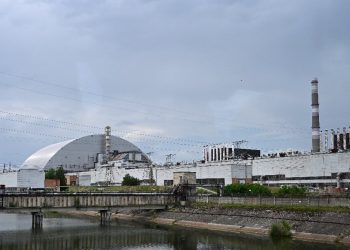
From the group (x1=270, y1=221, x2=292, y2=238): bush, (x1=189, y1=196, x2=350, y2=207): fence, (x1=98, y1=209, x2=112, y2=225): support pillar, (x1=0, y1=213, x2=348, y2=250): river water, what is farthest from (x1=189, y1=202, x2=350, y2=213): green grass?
(x1=98, y1=209, x2=112, y2=225): support pillar

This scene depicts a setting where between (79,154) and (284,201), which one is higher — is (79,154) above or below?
above

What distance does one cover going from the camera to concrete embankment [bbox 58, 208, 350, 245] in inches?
1682

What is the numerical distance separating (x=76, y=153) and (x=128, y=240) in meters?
125

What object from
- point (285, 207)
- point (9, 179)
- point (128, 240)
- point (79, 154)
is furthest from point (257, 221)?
point (79, 154)

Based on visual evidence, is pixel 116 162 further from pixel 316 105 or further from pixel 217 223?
pixel 217 223

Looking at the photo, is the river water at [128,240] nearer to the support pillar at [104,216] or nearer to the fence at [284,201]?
the support pillar at [104,216]

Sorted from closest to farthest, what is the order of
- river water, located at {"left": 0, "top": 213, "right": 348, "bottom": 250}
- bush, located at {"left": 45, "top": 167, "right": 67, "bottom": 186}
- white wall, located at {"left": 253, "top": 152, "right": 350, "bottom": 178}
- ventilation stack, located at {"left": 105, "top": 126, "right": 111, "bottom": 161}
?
1. river water, located at {"left": 0, "top": 213, "right": 348, "bottom": 250}
2. white wall, located at {"left": 253, "top": 152, "right": 350, "bottom": 178}
3. bush, located at {"left": 45, "top": 167, "right": 67, "bottom": 186}
4. ventilation stack, located at {"left": 105, "top": 126, "right": 111, "bottom": 161}

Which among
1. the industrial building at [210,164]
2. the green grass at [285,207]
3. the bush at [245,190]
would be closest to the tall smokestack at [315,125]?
the industrial building at [210,164]

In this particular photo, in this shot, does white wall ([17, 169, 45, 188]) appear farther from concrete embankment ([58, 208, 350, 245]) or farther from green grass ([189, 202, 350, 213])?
green grass ([189, 202, 350, 213])

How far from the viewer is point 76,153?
169 m

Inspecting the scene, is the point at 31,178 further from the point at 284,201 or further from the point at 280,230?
the point at 280,230

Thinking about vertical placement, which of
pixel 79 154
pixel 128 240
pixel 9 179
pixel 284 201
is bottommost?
pixel 128 240

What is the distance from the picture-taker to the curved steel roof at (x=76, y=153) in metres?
166

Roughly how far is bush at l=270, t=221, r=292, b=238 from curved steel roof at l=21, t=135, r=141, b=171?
127m
